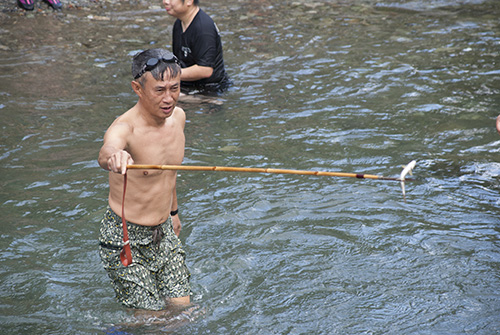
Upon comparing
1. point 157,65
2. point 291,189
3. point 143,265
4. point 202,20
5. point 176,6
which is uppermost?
Result: point 157,65

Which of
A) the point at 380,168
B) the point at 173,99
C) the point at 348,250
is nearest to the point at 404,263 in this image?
the point at 348,250

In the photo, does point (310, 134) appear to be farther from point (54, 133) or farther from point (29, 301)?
point (29, 301)

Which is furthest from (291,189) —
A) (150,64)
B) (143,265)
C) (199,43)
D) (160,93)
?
(199,43)

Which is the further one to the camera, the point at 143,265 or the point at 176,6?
the point at 176,6

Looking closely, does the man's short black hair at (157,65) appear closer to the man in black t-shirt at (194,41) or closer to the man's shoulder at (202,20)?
the man in black t-shirt at (194,41)

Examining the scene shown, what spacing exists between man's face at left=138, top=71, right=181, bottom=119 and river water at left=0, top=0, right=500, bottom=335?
4.37ft

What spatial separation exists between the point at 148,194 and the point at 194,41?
418 cm

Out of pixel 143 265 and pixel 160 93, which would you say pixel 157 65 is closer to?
pixel 160 93

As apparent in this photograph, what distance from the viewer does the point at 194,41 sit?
7.26m

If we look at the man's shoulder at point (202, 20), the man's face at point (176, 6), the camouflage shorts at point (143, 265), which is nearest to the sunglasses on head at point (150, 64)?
the camouflage shorts at point (143, 265)

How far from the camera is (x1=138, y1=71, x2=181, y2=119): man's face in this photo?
3268 millimetres

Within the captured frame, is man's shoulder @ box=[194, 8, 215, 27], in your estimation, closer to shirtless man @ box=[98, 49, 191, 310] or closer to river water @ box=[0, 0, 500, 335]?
river water @ box=[0, 0, 500, 335]

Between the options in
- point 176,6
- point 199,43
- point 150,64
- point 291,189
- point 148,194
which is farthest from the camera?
point 199,43

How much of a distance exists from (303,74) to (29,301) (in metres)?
5.81
